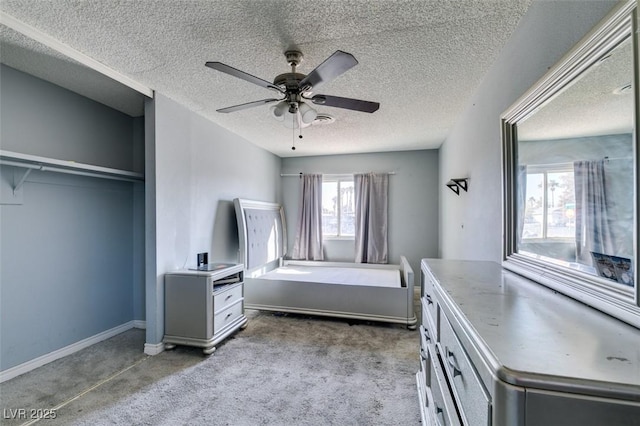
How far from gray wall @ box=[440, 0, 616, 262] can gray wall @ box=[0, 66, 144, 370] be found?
3.55 m

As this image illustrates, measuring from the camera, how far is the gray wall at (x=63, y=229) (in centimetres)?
222

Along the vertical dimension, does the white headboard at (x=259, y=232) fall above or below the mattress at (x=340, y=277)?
above

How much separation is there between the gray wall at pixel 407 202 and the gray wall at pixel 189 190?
196cm

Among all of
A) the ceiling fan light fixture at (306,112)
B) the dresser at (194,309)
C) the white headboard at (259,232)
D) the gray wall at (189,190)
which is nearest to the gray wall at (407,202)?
the white headboard at (259,232)

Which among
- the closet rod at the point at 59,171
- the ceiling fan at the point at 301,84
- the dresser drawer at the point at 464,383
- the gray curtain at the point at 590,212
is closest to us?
the dresser drawer at the point at 464,383

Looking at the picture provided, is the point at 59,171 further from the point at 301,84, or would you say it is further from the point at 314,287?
the point at 314,287

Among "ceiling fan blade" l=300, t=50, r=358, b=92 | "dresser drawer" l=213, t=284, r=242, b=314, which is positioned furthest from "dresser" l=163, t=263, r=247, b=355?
"ceiling fan blade" l=300, t=50, r=358, b=92

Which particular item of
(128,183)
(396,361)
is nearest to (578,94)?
(396,361)

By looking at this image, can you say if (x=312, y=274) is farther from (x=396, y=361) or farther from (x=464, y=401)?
(x=464, y=401)

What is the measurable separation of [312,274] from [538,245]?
119 inches

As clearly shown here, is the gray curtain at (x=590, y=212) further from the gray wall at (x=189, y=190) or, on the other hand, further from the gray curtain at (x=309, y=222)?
the gray curtain at (x=309, y=222)

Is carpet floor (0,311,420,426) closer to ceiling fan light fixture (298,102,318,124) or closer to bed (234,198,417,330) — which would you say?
bed (234,198,417,330)

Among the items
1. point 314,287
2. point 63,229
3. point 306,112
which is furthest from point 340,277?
point 63,229

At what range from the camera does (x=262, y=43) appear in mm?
1872
